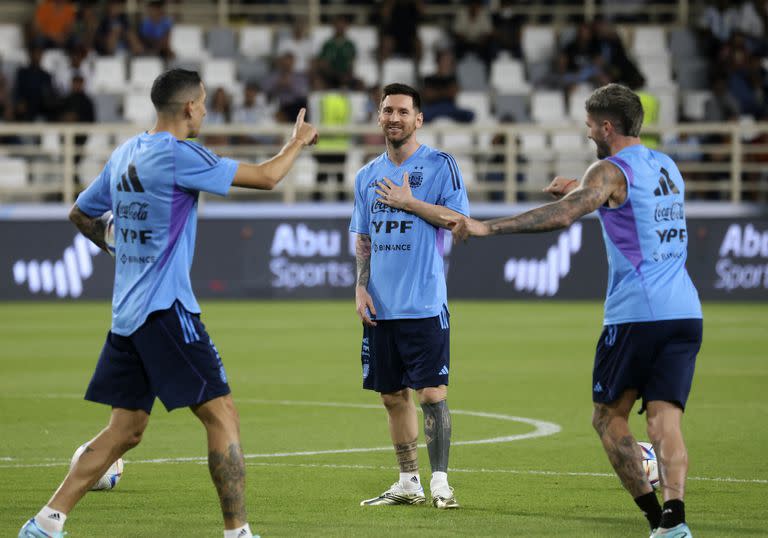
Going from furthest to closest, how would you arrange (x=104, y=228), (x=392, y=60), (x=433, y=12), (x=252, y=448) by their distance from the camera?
(x=433, y=12)
(x=392, y=60)
(x=252, y=448)
(x=104, y=228)

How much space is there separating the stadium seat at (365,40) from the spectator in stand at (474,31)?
1560 mm

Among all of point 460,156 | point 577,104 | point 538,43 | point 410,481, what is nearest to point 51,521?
point 410,481

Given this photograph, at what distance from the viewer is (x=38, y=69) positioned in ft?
87.5

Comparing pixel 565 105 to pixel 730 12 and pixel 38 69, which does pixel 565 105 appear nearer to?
pixel 730 12

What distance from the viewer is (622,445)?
747cm

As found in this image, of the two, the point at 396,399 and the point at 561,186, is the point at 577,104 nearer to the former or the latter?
the point at 396,399

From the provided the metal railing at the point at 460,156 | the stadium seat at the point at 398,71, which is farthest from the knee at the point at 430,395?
the stadium seat at the point at 398,71

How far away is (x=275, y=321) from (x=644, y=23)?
14.2 meters

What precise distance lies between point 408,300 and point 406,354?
30cm

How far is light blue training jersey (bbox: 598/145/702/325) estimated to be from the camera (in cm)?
736

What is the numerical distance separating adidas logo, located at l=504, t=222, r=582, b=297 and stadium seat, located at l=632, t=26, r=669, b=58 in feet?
22.4

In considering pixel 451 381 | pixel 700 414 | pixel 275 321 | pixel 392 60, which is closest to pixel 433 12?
pixel 392 60

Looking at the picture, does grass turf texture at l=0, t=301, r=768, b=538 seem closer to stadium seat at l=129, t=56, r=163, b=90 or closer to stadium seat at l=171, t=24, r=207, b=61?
stadium seat at l=129, t=56, r=163, b=90

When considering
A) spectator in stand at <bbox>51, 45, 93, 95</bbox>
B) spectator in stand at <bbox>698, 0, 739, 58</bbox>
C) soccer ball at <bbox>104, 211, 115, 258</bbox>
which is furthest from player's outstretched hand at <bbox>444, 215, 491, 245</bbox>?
spectator in stand at <bbox>698, 0, 739, 58</bbox>
